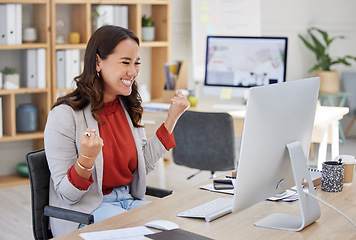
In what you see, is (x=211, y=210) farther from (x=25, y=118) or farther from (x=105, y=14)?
(x=105, y=14)

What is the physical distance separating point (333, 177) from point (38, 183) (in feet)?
3.55

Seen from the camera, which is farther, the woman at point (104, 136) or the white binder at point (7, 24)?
the white binder at point (7, 24)

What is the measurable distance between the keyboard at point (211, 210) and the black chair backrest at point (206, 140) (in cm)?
147

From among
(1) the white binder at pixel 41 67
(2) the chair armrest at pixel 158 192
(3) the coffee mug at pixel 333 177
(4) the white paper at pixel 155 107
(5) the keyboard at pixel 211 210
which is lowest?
(2) the chair armrest at pixel 158 192

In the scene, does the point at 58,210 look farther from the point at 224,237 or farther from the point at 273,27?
Result: the point at 273,27

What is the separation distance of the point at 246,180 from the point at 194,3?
4.17 metres

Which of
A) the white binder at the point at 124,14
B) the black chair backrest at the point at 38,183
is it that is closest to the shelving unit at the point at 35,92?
the white binder at the point at 124,14

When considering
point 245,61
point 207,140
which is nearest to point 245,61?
point 245,61

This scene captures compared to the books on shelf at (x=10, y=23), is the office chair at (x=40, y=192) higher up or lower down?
lower down

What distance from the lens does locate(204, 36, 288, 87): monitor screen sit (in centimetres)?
412

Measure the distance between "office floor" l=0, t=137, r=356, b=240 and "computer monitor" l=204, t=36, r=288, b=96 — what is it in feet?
2.57

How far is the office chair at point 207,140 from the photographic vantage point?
341cm

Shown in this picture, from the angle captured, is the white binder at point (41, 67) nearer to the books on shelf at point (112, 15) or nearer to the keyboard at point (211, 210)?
the books on shelf at point (112, 15)

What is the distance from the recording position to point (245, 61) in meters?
4.22
